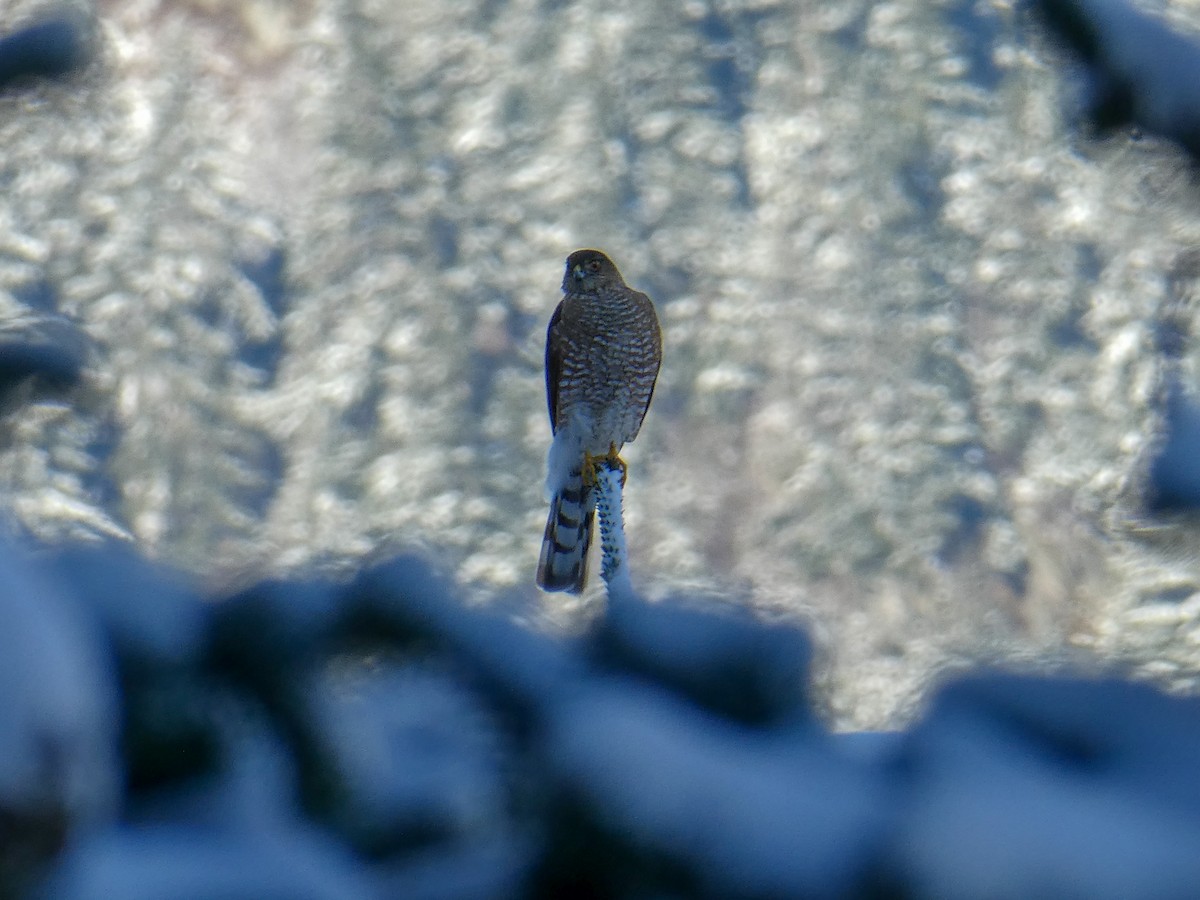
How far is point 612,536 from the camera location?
368 cm

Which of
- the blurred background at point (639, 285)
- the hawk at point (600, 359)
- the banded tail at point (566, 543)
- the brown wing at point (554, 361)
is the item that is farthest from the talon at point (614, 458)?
the blurred background at point (639, 285)

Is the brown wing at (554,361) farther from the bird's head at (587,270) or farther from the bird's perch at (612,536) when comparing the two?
the bird's perch at (612,536)

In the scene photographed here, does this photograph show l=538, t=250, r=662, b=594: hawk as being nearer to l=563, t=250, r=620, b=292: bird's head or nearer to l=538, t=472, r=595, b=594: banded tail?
l=563, t=250, r=620, b=292: bird's head

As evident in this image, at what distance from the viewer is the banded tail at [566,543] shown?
197 inches

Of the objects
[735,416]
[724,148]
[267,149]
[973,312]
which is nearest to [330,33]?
[267,149]

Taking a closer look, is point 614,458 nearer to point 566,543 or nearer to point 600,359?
point 566,543

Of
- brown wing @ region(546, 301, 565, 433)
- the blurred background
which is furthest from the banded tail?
the blurred background

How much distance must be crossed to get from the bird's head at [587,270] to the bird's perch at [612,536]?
6.16 ft

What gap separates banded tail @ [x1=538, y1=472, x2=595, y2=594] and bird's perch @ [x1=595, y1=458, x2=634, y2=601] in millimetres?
1214

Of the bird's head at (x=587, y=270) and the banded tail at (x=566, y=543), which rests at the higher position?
the bird's head at (x=587, y=270)

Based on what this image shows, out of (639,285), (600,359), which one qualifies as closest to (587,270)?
(600,359)

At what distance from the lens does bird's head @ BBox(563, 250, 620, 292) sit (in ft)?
18.0

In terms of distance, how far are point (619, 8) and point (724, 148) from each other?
1.76m

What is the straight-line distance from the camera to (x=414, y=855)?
18.4 ft
